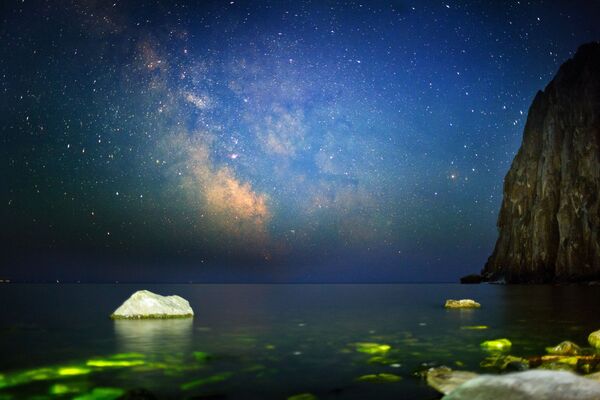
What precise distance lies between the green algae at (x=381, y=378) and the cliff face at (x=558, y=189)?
117594mm

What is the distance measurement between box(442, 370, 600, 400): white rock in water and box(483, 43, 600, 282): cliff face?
4705 inches

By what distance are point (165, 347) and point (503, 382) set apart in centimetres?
1171

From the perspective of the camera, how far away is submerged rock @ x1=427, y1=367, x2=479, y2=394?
9.30 m

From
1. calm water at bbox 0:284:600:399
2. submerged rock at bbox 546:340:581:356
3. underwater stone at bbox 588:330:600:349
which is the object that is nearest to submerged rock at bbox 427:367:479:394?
calm water at bbox 0:284:600:399

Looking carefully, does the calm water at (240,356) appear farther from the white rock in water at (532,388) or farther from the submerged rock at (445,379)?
the white rock in water at (532,388)

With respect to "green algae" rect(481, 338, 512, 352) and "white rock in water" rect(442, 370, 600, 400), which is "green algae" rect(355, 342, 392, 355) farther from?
"white rock in water" rect(442, 370, 600, 400)

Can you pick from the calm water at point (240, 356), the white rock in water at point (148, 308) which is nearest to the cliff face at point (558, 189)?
the calm water at point (240, 356)

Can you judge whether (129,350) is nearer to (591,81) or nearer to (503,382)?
(503,382)

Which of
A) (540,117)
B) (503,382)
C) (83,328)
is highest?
(540,117)

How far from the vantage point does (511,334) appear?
19953 millimetres

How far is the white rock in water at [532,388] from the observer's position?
271 inches

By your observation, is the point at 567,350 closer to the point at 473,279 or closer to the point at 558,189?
the point at 558,189

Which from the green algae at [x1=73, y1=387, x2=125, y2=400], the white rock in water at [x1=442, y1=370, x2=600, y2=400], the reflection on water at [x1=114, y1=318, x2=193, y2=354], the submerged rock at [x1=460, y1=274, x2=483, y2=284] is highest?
the white rock in water at [x1=442, y1=370, x2=600, y2=400]

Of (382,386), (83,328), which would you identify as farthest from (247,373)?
(83,328)
